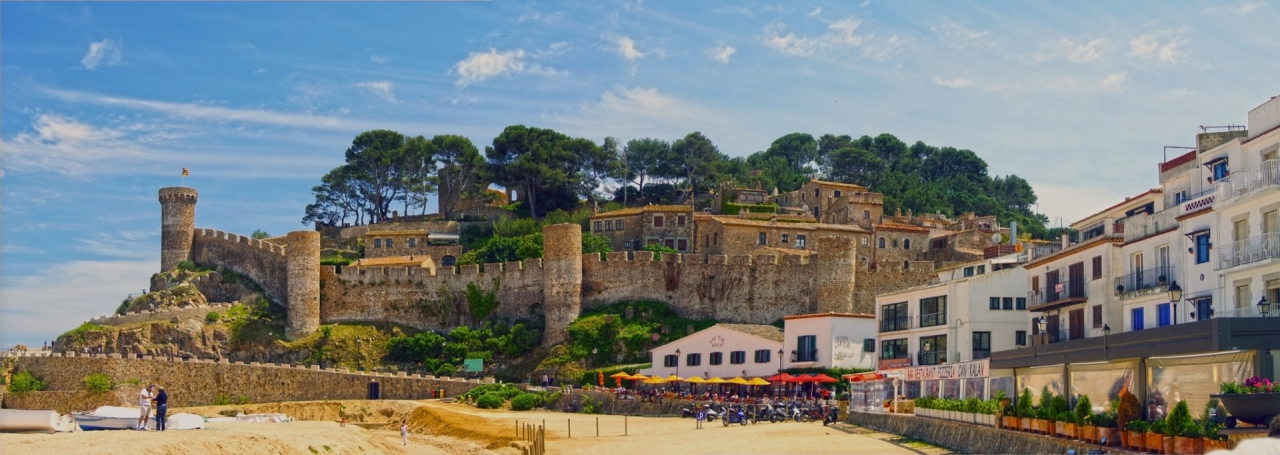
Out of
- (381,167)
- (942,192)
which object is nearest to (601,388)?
(381,167)

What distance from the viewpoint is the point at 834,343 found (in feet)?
171

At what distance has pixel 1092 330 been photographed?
35.8 meters

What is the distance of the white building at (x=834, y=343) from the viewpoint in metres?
52.0

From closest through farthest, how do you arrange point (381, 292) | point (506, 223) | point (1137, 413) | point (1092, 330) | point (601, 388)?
point (1137, 413)
point (1092, 330)
point (601, 388)
point (381, 292)
point (506, 223)

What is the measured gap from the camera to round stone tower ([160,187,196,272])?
7219 centimetres

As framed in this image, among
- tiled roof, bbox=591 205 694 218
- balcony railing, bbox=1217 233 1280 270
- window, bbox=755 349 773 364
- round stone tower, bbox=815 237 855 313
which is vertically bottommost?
window, bbox=755 349 773 364

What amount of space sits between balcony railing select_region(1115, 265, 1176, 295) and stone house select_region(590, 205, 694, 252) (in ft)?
129

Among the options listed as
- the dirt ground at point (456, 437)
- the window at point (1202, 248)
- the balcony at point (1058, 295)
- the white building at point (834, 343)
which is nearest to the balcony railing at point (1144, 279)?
the window at point (1202, 248)

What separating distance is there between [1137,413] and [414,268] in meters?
49.1

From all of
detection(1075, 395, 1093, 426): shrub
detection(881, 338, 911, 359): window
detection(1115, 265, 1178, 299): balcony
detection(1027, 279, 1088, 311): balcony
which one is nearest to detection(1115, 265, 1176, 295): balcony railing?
detection(1115, 265, 1178, 299): balcony

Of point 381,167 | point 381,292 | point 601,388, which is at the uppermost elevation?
point 381,167

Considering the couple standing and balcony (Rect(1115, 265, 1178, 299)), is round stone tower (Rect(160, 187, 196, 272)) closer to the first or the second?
the couple standing

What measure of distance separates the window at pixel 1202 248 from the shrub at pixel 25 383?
165 feet

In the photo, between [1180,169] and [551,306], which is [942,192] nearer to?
[551,306]
